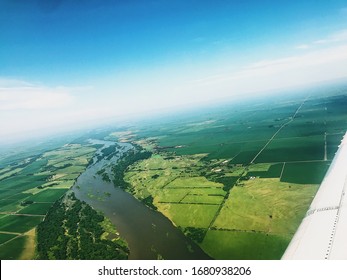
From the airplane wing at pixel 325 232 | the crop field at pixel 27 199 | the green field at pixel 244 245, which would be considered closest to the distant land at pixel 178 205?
the green field at pixel 244 245

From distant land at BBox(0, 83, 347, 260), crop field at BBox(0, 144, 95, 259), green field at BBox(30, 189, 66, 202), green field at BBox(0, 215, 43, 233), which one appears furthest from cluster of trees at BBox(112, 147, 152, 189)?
green field at BBox(0, 215, 43, 233)

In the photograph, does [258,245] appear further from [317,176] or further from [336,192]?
[317,176]

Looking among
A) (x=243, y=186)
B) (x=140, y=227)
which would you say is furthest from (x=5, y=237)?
(x=243, y=186)

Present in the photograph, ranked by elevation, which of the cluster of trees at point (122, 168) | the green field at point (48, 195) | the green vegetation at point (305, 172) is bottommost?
the green field at point (48, 195)

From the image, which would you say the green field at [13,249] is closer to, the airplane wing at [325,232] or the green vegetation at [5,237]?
the green vegetation at [5,237]

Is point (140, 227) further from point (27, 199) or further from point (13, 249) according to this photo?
point (27, 199)

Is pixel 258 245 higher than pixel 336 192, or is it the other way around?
pixel 336 192

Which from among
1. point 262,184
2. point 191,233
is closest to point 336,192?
point 191,233
